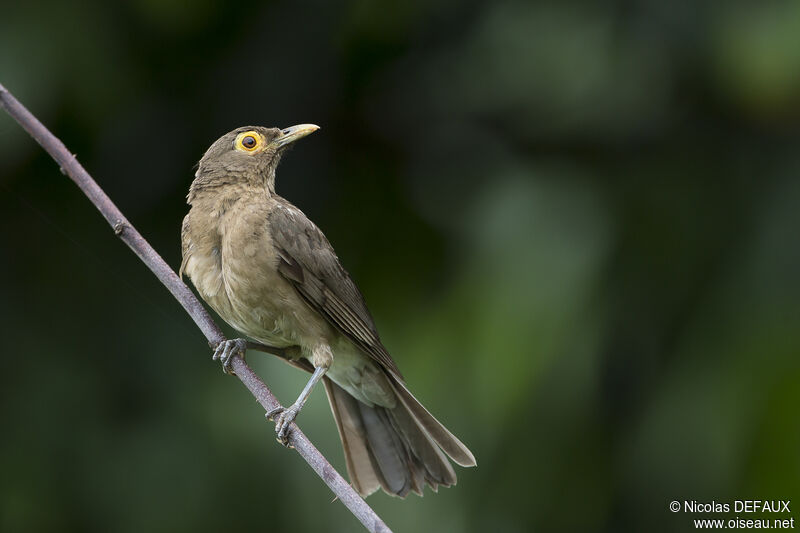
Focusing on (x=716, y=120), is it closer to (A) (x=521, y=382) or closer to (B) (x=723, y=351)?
(B) (x=723, y=351)

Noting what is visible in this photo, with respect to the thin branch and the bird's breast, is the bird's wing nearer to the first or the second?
the bird's breast

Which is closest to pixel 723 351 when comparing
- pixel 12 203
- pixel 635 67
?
pixel 635 67

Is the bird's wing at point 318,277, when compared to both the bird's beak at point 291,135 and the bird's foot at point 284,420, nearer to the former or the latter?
the bird's beak at point 291,135

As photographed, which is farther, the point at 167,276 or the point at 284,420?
the point at 284,420

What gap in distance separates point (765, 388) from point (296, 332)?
2399mm

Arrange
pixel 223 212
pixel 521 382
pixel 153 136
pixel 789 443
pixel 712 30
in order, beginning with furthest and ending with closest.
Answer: pixel 153 136 < pixel 712 30 < pixel 521 382 < pixel 789 443 < pixel 223 212

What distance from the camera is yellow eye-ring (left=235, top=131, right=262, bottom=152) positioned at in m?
4.51

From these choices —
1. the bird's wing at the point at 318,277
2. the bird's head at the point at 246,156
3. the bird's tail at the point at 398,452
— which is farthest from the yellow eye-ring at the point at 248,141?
the bird's tail at the point at 398,452

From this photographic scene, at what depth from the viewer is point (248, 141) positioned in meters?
4.54

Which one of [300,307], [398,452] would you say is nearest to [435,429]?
[398,452]

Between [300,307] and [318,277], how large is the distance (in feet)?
0.58

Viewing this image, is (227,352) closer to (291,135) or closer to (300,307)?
(300,307)

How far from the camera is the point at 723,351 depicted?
5.06 meters

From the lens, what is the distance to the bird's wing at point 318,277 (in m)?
4.21
